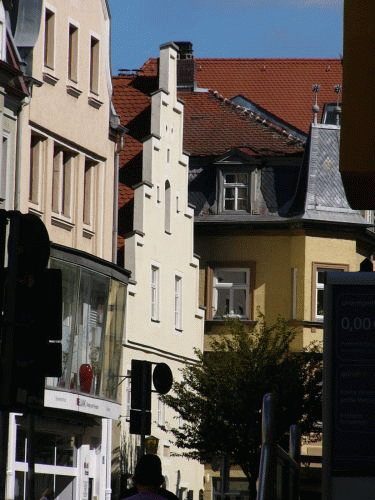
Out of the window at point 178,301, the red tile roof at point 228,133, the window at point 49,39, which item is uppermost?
the red tile roof at point 228,133

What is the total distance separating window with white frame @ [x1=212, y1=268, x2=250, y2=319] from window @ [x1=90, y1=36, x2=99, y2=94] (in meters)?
13.1

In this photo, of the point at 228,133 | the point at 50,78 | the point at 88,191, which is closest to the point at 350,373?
the point at 50,78

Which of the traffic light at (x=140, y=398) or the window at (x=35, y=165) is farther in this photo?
the window at (x=35, y=165)

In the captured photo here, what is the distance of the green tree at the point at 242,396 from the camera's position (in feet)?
142

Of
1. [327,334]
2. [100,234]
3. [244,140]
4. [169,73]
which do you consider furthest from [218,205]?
[327,334]

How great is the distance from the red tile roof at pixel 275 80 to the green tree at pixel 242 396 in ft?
76.1

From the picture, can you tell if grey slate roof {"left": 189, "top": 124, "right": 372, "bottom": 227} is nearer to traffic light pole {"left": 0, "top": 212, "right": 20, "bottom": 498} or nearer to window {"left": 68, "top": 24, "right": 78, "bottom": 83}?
window {"left": 68, "top": 24, "right": 78, "bottom": 83}

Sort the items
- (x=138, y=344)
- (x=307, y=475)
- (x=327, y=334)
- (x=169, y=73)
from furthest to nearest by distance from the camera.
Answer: (x=169, y=73) → (x=138, y=344) → (x=307, y=475) → (x=327, y=334)

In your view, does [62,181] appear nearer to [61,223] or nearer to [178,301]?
[61,223]

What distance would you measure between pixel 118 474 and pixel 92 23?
37.4 ft

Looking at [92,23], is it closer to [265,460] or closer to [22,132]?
[22,132]

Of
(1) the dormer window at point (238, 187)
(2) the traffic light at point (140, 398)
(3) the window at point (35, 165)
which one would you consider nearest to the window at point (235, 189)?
(1) the dormer window at point (238, 187)

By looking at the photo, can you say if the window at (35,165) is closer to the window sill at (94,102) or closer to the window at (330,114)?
the window sill at (94,102)

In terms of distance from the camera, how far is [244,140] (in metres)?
59.1
